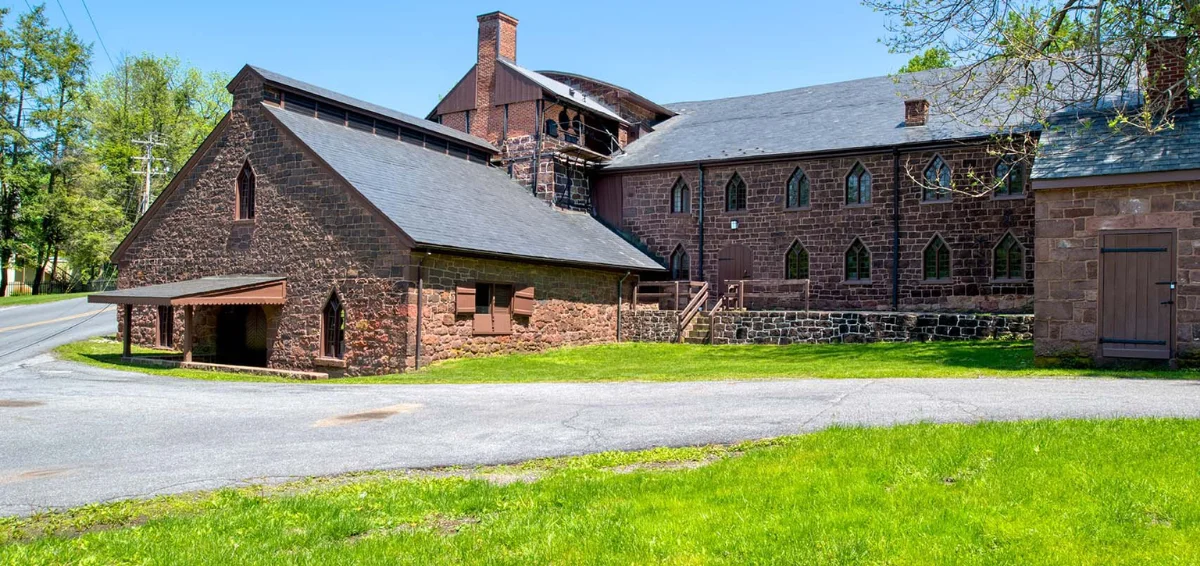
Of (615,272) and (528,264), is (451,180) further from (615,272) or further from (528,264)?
(615,272)

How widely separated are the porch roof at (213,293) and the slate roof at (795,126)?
12765mm

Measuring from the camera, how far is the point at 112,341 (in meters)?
26.0

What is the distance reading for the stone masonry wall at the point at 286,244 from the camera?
1956 cm

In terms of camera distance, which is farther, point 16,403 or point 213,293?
point 213,293

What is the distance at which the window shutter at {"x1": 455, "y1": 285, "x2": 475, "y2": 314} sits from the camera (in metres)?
20.3

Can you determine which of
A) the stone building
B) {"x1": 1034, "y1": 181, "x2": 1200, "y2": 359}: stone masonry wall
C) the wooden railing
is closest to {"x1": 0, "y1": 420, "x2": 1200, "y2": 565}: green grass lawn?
{"x1": 1034, "y1": 181, "x2": 1200, "y2": 359}: stone masonry wall

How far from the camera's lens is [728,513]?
6.03 m

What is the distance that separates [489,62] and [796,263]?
12.6 meters

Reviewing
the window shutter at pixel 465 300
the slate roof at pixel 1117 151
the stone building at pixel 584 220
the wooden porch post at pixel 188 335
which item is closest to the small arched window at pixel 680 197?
the stone building at pixel 584 220

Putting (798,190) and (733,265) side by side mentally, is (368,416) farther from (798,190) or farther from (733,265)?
(798,190)

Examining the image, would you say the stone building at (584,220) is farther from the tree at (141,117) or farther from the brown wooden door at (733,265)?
the tree at (141,117)

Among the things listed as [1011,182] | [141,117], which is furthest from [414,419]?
[141,117]

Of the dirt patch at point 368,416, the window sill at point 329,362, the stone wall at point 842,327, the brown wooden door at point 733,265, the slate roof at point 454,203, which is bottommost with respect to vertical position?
the window sill at point 329,362

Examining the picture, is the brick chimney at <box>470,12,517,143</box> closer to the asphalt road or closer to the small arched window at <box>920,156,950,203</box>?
the small arched window at <box>920,156,950,203</box>
